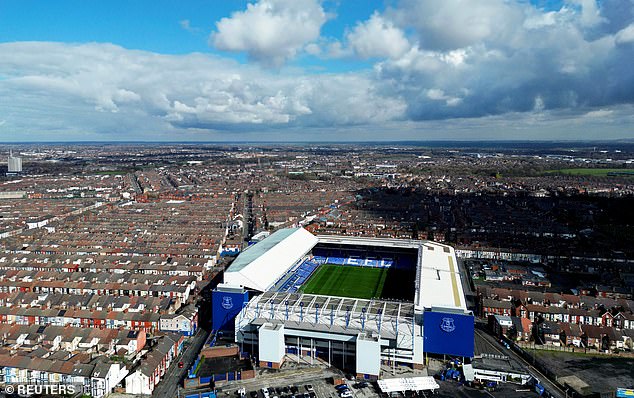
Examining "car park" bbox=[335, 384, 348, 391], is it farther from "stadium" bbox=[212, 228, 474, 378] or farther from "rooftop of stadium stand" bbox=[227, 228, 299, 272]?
"rooftop of stadium stand" bbox=[227, 228, 299, 272]

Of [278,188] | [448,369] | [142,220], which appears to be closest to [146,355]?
[448,369]

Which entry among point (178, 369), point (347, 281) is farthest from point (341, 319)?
point (347, 281)

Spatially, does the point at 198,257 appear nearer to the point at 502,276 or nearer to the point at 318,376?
the point at 318,376

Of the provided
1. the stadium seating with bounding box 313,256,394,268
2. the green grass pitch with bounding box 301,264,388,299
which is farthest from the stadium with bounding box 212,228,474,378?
the stadium seating with bounding box 313,256,394,268

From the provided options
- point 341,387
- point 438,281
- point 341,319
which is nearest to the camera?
point 341,387

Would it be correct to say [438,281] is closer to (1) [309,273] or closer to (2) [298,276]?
(2) [298,276]

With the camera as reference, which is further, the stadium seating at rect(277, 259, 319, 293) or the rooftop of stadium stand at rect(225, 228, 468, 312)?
the stadium seating at rect(277, 259, 319, 293)
